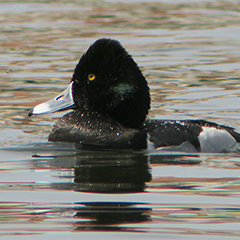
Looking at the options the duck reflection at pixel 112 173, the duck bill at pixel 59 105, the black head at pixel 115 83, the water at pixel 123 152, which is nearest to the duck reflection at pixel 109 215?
the water at pixel 123 152

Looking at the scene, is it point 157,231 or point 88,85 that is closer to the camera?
point 157,231

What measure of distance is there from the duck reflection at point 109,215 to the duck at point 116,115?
2.09 metres

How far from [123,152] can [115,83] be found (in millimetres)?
832

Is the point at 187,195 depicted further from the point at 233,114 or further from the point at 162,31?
the point at 162,31

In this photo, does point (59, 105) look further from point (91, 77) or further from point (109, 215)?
point (109, 215)

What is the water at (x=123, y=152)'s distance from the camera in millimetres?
3928

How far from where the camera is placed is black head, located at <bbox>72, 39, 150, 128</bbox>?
649 centimetres

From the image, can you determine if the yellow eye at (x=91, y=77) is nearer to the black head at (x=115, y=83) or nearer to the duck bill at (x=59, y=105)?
the black head at (x=115, y=83)

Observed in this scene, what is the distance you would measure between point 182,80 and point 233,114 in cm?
227

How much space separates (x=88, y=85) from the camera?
21.9 feet

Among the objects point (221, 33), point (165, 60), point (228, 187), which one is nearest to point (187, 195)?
point (228, 187)

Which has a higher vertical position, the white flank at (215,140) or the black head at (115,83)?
the black head at (115,83)

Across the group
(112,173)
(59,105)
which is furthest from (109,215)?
(59,105)

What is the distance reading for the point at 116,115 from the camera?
657 cm
